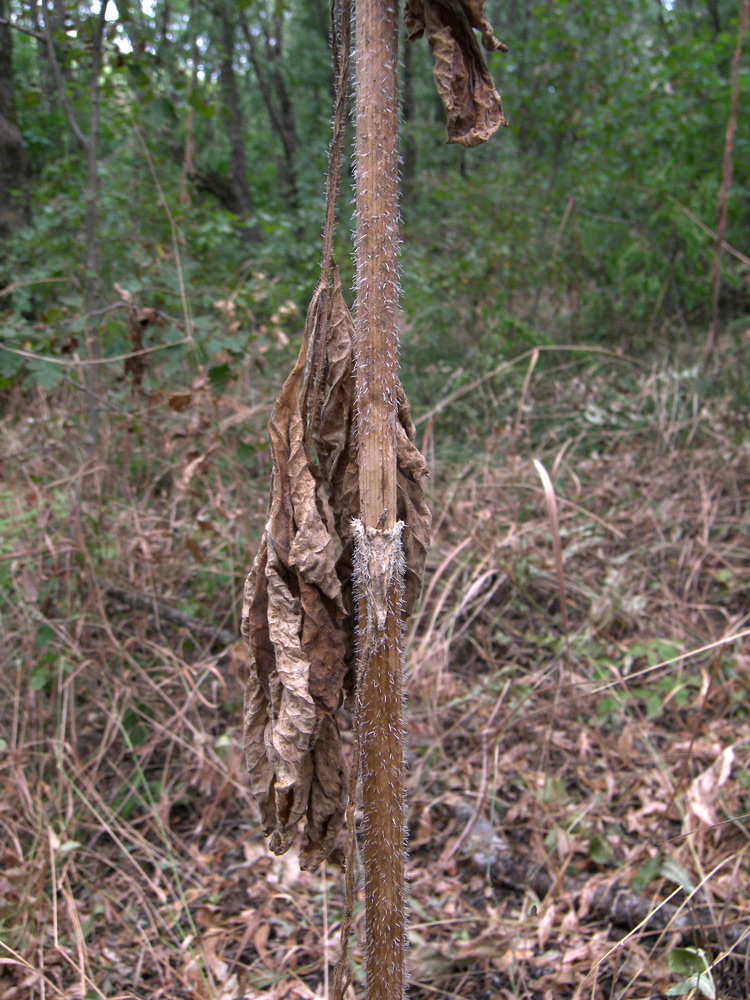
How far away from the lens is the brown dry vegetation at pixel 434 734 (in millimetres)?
1975

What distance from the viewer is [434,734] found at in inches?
106

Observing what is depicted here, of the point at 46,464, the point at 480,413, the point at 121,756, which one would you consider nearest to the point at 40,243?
the point at 46,464

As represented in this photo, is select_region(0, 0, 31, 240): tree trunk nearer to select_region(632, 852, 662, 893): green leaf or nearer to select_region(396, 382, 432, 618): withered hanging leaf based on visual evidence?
select_region(396, 382, 432, 618): withered hanging leaf

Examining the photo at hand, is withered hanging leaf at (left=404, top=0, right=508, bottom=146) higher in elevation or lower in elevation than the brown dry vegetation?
higher

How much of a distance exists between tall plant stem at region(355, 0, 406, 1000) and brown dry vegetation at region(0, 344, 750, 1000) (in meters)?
0.72

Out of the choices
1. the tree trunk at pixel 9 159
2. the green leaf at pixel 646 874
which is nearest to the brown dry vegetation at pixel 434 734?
the green leaf at pixel 646 874

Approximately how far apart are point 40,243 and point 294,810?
4.41m

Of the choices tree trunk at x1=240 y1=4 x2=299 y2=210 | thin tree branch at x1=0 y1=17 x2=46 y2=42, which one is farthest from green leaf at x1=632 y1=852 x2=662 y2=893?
tree trunk at x1=240 y1=4 x2=299 y2=210

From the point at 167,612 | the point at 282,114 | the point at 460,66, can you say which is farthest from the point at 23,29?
the point at 282,114

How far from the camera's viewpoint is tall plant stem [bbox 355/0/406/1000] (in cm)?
111

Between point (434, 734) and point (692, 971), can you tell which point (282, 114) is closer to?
point (434, 734)

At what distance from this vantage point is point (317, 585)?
1223 mm

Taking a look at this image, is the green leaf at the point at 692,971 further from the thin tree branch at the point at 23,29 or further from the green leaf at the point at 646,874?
the thin tree branch at the point at 23,29

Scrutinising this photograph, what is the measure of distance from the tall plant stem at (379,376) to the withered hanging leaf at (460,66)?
0.07 meters
